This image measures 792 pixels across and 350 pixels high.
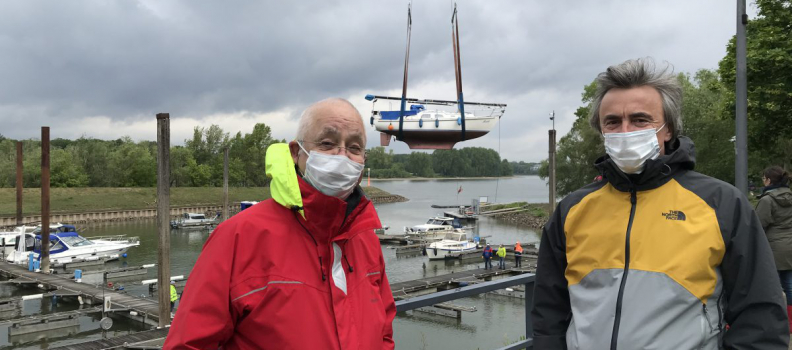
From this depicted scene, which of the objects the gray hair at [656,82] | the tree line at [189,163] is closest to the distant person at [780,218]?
the gray hair at [656,82]

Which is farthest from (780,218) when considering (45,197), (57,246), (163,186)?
(57,246)

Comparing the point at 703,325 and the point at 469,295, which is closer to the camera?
the point at 703,325

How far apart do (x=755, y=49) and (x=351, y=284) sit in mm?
17993

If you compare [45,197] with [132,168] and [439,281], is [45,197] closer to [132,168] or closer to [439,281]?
[439,281]

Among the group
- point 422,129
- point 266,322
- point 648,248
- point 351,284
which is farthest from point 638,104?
point 422,129

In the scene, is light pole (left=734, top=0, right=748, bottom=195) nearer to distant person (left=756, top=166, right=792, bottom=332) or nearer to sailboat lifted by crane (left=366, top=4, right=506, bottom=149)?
distant person (left=756, top=166, right=792, bottom=332)

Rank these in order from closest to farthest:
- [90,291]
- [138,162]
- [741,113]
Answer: [741,113] → [90,291] → [138,162]

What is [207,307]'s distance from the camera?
1.60 meters

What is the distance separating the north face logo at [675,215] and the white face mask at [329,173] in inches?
42.5

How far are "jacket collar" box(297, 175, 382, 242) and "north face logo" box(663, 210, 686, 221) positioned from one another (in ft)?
3.39

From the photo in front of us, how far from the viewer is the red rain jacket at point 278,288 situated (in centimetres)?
161

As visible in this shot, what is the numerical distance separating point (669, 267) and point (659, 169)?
13.1 inches

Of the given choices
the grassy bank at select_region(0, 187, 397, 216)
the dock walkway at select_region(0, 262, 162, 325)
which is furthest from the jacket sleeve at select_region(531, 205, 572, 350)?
the grassy bank at select_region(0, 187, 397, 216)

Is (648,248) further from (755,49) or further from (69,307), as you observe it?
(69,307)
